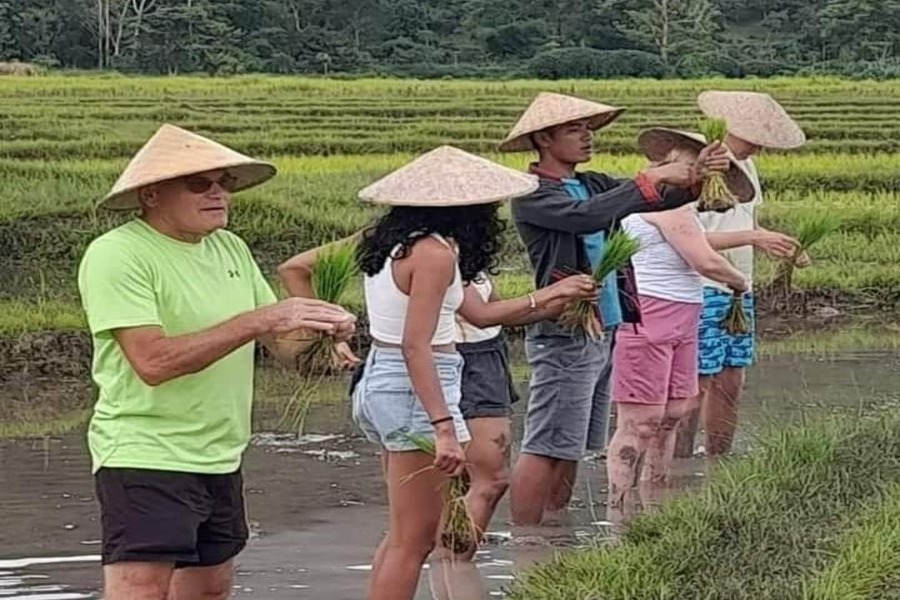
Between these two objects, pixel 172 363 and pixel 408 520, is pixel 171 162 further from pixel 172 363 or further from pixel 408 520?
pixel 408 520

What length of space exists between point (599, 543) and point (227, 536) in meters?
1.53

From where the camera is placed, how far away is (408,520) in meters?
3.80

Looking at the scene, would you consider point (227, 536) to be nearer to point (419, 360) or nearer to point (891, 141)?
point (419, 360)

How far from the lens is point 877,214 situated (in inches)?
549

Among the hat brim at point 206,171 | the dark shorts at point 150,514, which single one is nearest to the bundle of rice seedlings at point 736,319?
the hat brim at point 206,171

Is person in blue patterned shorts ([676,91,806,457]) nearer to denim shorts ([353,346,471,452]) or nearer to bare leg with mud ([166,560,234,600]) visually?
denim shorts ([353,346,471,452])

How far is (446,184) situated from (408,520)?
0.77 metres

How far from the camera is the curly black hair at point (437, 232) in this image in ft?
12.5

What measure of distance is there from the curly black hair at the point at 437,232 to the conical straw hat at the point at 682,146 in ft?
4.56

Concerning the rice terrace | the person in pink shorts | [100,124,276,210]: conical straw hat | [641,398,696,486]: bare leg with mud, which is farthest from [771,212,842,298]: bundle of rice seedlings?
[100,124,276,210]: conical straw hat

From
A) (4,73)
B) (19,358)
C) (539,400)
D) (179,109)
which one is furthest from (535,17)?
(539,400)

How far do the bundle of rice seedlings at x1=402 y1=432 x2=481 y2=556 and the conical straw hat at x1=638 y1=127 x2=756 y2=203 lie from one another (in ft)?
5.40

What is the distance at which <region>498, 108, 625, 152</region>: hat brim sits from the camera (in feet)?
15.5

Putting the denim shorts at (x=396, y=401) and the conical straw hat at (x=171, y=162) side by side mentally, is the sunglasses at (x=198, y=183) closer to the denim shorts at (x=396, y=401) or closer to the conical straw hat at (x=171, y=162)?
the conical straw hat at (x=171, y=162)
